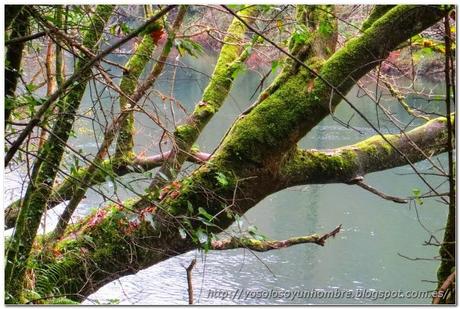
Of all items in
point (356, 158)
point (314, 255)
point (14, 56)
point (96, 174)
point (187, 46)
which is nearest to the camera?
point (187, 46)

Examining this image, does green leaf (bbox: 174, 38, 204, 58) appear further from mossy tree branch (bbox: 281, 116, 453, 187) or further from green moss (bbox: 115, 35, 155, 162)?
mossy tree branch (bbox: 281, 116, 453, 187)

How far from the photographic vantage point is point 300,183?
124 inches

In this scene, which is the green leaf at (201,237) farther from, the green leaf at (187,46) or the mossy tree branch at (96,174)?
the green leaf at (187,46)

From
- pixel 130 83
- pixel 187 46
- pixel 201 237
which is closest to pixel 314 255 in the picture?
pixel 130 83

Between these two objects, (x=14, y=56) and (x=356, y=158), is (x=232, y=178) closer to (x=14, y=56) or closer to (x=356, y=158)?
(x=356, y=158)

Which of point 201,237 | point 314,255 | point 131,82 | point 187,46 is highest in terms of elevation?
point 131,82

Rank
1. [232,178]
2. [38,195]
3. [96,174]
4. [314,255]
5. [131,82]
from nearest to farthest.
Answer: [96,174]
[38,195]
[232,178]
[131,82]
[314,255]

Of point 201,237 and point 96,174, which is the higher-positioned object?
point 96,174

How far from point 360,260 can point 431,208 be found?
2456mm

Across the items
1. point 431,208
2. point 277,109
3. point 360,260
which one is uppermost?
point 277,109

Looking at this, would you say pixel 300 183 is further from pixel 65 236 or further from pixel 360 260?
pixel 360 260

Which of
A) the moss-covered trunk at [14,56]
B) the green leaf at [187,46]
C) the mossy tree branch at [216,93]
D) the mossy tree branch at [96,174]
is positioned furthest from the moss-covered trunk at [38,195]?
the mossy tree branch at [216,93]

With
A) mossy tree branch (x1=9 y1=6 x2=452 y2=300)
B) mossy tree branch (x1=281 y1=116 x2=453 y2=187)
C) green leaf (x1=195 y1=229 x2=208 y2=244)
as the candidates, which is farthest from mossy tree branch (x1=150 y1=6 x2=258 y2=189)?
green leaf (x1=195 y1=229 x2=208 y2=244)

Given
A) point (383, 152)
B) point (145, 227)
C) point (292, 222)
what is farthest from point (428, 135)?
point (292, 222)
